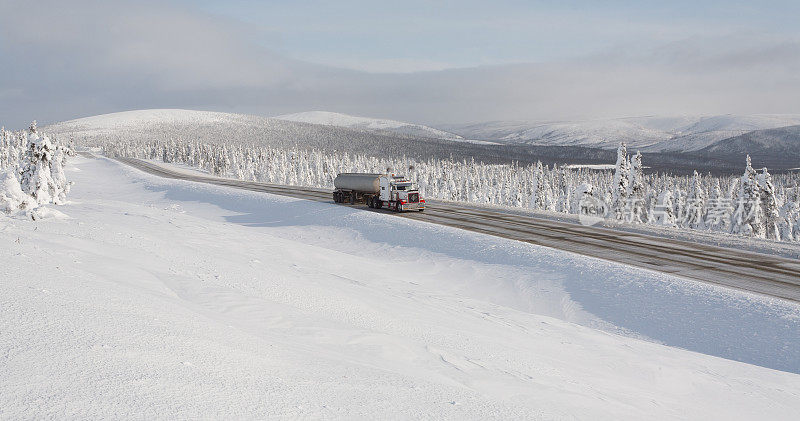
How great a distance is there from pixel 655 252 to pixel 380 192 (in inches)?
785

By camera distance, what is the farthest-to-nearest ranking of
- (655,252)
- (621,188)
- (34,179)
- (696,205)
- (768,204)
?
(696,205), (621,188), (768,204), (34,179), (655,252)

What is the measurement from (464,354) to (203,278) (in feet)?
20.7

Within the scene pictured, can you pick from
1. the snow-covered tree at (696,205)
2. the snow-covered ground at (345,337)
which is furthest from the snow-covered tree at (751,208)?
the snow-covered ground at (345,337)

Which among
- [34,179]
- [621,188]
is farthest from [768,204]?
[34,179]

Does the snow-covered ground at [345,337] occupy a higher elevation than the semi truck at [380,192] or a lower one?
lower

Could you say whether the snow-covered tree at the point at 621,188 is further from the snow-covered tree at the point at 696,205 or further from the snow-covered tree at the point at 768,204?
the snow-covered tree at the point at 696,205

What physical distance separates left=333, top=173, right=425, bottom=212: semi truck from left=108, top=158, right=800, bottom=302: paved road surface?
1.88 metres

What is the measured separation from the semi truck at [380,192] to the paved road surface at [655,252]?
6.15 feet

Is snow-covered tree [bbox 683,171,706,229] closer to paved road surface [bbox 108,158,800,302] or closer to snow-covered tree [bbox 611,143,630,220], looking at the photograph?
snow-covered tree [bbox 611,143,630,220]

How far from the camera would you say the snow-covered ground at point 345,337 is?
16.2ft

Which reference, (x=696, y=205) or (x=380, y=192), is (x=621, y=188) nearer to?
(x=696, y=205)

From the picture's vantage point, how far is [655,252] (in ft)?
72.9

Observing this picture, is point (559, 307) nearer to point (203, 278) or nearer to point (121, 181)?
point (203, 278)

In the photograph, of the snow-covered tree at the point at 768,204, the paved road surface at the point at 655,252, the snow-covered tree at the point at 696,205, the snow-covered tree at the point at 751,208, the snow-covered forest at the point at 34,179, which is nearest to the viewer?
the snow-covered forest at the point at 34,179
